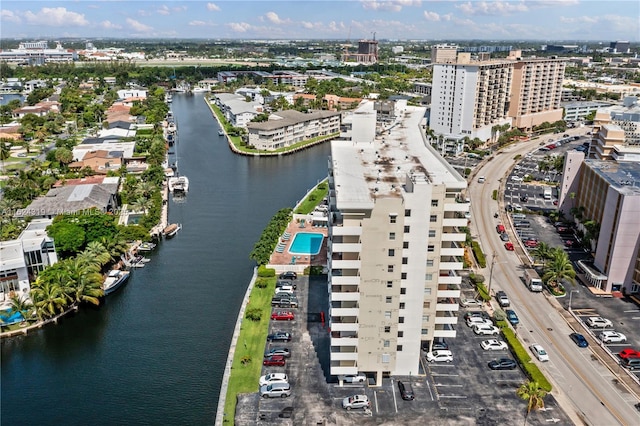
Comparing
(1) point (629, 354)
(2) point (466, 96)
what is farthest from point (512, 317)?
(2) point (466, 96)

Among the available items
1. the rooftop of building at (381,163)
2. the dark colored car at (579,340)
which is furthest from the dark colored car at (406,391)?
the dark colored car at (579,340)

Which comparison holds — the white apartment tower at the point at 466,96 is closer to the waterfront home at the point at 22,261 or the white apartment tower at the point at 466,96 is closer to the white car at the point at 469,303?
the white car at the point at 469,303

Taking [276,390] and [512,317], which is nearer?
[276,390]

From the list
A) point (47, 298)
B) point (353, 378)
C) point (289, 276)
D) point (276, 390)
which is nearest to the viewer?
point (276, 390)

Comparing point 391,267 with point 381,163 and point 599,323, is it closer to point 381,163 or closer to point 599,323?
point 381,163

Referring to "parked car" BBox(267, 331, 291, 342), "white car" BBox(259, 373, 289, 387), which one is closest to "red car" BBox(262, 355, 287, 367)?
"white car" BBox(259, 373, 289, 387)

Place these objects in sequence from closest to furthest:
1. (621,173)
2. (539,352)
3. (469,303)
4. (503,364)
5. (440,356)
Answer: (503,364) < (440,356) < (539,352) < (469,303) < (621,173)
